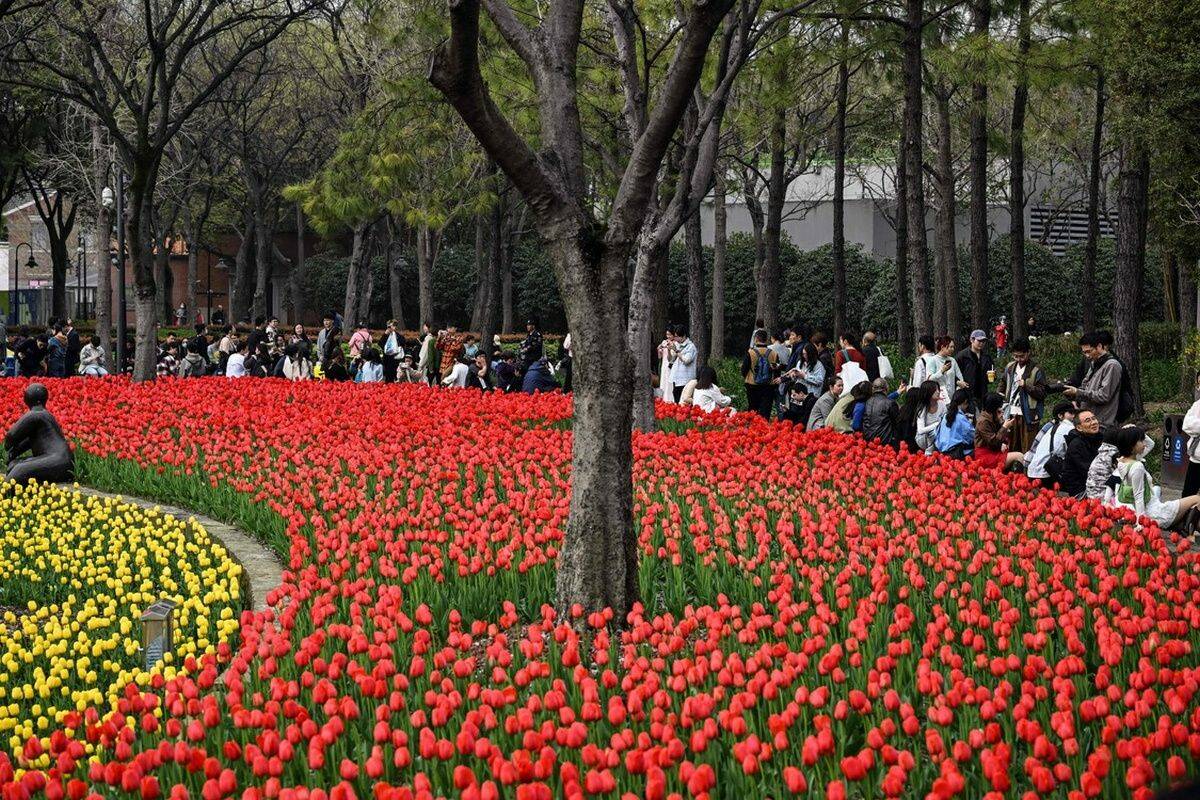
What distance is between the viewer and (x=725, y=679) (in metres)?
5.70

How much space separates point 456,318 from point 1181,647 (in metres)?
51.1

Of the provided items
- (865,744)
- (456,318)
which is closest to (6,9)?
(865,744)

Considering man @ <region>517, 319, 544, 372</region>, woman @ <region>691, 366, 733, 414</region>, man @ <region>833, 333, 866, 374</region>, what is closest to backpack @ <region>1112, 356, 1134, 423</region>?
man @ <region>833, 333, 866, 374</region>

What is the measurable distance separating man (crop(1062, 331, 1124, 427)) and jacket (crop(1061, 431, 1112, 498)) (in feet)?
5.92

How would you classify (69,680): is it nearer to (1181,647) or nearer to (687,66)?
(687,66)

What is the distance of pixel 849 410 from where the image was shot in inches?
592

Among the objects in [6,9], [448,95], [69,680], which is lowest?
[69,680]

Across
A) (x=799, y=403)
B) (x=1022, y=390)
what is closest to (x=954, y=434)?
(x=1022, y=390)

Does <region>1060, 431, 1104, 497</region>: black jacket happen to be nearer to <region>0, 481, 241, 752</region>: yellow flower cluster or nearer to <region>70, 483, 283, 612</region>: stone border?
<region>70, 483, 283, 612</region>: stone border

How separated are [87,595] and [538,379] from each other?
38.5 ft

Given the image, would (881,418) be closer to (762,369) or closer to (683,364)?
(762,369)

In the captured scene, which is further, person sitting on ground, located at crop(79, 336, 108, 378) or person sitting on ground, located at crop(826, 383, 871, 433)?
person sitting on ground, located at crop(79, 336, 108, 378)

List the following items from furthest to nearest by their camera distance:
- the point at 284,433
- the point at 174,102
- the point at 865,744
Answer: the point at 174,102, the point at 284,433, the point at 865,744

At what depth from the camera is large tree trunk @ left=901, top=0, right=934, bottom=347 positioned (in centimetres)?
1855
